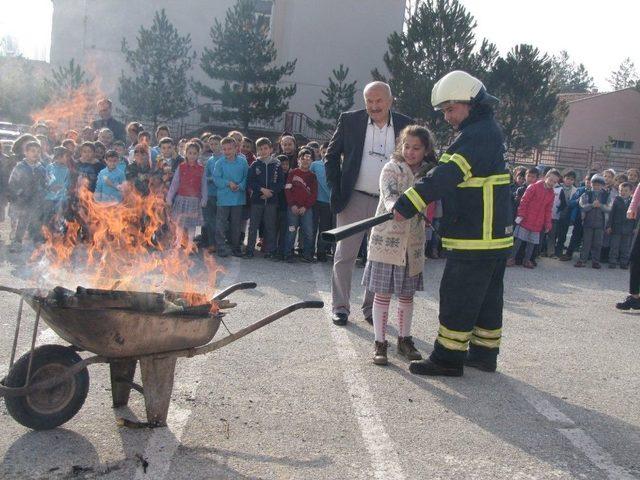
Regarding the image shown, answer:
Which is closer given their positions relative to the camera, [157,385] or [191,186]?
[157,385]

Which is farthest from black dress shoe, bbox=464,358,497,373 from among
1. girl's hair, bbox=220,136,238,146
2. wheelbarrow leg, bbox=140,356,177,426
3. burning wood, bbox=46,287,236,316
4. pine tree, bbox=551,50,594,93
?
pine tree, bbox=551,50,594,93

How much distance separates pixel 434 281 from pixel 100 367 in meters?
5.56

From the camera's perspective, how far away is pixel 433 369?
520cm

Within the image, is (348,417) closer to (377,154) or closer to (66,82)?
(377,154)

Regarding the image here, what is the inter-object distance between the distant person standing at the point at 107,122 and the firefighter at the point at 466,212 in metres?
7.56

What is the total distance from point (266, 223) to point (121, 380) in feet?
22.0

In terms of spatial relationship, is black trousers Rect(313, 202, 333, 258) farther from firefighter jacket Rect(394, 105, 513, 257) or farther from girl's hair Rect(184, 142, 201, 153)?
firefighter jacket Rect(394, 105, 513, 257)

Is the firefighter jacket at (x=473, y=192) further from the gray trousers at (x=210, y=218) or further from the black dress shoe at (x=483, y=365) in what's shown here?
the gray trousers at (x=210, y=218)

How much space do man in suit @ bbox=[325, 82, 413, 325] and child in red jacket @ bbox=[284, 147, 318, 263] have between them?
4067mm

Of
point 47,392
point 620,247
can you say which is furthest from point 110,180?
point 620,247

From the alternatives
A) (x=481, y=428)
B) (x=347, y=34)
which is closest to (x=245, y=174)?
(x=481, y=428)

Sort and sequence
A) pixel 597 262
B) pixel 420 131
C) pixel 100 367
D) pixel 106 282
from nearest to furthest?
1. pixel 106 282
2. pixel 100 367
3. pixel 420 131
4. pixel 597 262

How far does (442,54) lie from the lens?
28.4m

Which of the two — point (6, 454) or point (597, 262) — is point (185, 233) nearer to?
point (6, 454)
